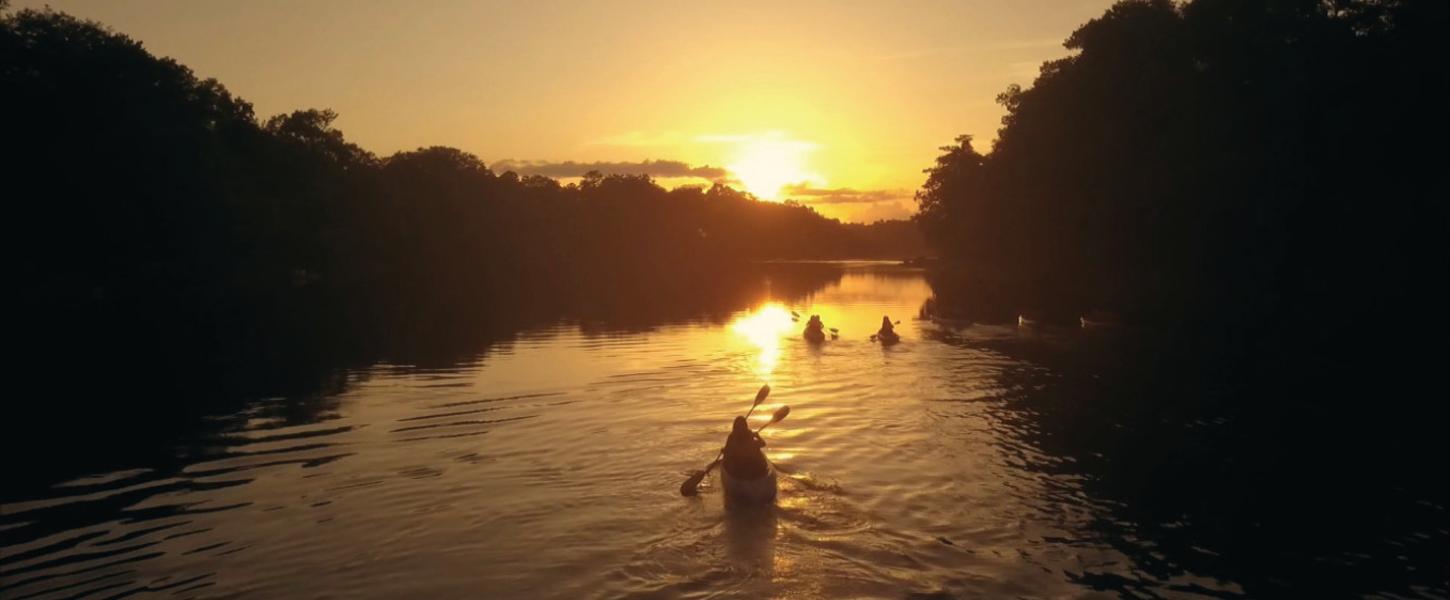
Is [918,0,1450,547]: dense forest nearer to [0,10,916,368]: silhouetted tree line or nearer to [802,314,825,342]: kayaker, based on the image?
[802,314,825,342]: kayaker

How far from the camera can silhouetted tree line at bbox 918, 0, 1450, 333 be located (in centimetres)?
3728

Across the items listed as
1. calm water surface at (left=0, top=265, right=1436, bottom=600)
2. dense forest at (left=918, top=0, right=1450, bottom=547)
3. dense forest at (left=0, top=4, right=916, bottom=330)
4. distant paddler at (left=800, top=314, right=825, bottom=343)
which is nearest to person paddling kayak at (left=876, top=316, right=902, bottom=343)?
distant paddler at (left=800, top=314, right=825, bottom=343)

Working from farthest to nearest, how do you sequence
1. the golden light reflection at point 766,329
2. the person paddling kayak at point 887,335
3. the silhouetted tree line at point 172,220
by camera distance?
1. the silhouetted tree line at point 172,220
2. the person paddling kayak at point 887,335
3. the golden light reflection at point 766,329

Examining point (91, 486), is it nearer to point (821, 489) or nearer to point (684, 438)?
point (684, 438)

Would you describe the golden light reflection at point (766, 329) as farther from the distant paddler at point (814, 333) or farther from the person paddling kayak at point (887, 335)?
the person paddling kayak at point (887, 335)

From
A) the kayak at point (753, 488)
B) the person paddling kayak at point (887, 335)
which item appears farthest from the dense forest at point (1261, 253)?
the person paddling kayak at point (887, 335)

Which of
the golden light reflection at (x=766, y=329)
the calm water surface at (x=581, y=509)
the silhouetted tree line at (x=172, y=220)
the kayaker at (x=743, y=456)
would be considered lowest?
the calm water surface at (x=581, y=509)

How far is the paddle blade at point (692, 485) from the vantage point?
16719mm

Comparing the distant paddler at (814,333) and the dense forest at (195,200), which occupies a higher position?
the dense forest at (195,200)

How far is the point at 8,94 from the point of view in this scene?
5697cm

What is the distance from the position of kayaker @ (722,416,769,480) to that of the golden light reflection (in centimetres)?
1622

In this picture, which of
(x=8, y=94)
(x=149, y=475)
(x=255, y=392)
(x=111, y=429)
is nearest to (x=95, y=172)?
(x=8, y=94)

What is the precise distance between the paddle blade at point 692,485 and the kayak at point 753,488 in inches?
29.3

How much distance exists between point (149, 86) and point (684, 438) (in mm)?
61054
